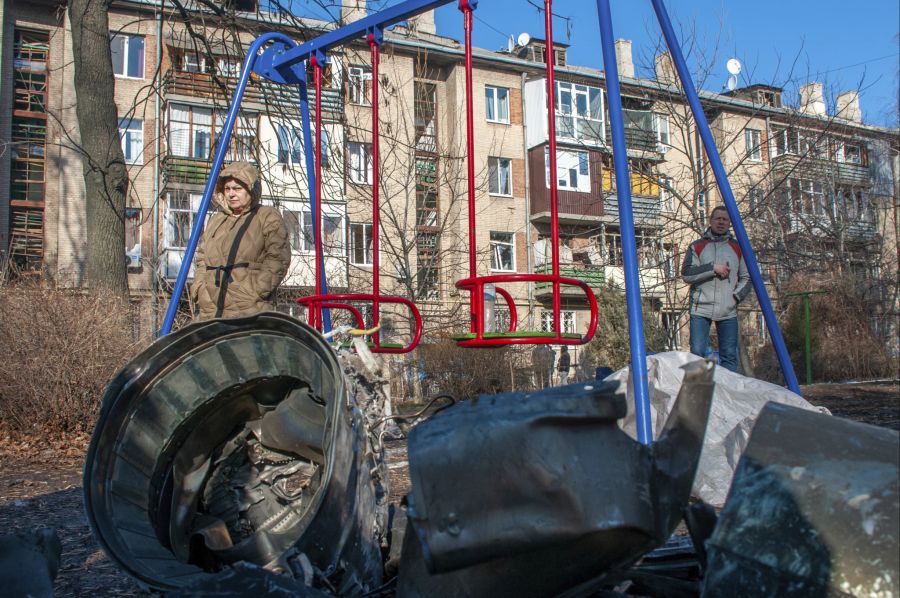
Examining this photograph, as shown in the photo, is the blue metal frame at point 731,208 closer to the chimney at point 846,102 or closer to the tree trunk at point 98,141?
the tree trunk at point 98,141

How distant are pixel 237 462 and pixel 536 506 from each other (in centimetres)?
220

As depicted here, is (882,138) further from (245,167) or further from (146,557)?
(146,557)

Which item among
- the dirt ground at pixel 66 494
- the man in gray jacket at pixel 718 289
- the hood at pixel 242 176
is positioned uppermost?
the hood at pixel 242 176

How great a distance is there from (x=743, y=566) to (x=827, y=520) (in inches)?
7.5

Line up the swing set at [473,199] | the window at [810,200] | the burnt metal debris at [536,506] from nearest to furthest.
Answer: the burnt metal debris at [536,506]
the swing set at [473,199]
the window at [810,200]

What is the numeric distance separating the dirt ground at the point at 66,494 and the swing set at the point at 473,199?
0.91m

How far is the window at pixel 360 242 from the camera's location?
24500 millimetres

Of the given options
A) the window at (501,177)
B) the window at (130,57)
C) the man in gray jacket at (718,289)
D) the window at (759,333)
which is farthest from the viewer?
the window at (501,177)

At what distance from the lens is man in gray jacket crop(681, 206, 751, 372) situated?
5727 millimetres

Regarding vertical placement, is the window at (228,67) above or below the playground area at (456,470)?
above

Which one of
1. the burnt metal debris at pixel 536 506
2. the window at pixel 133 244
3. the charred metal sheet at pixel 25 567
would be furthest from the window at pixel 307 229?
the charred metal sheet at pixel 25 567

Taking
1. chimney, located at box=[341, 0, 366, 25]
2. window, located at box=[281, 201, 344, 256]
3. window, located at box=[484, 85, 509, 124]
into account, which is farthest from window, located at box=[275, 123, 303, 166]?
window, located at box=[484, 85, 509, 124]

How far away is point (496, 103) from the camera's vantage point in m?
29.4

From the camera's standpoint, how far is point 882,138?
28406 mm
